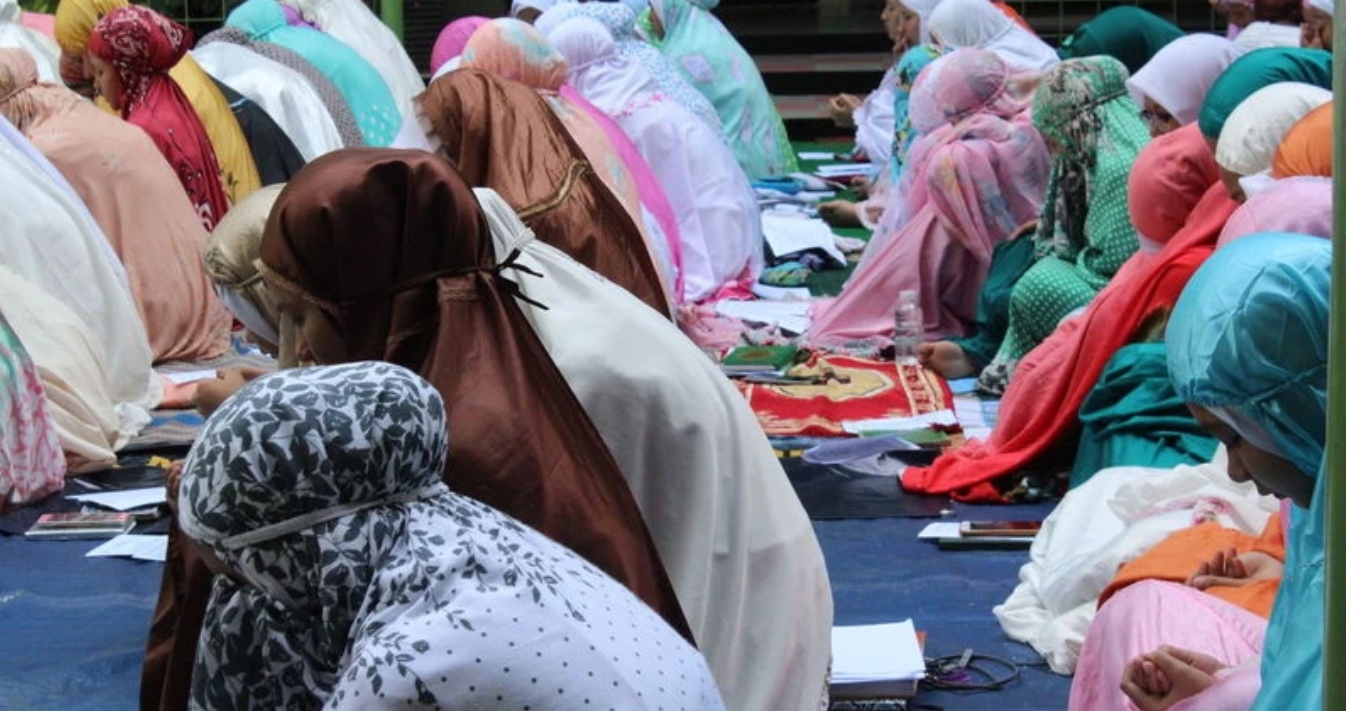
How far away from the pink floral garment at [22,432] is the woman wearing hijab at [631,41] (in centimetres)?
369

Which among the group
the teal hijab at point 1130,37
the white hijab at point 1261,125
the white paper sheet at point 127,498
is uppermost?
the white hijab at point 1261,125

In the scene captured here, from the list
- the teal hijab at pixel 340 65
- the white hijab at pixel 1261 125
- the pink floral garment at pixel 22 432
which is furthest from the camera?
the teal hijab at pixel 340 65

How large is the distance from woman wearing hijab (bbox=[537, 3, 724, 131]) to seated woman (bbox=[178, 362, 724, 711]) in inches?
265

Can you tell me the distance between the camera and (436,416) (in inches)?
78.8

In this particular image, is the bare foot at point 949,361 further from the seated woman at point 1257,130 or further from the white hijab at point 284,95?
the white hijab at point 284,95

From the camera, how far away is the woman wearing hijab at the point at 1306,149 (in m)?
4.23

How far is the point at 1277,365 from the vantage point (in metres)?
2.39

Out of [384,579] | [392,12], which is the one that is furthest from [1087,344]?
[392,12]

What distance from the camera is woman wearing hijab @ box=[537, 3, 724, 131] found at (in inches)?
345

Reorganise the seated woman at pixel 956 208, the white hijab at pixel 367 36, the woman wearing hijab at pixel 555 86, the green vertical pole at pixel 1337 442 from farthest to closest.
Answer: the white hijab at pixel 367 36
the seated woman at pixel 956 208
the woman wearing hijab at pixel 555 86
the green vertical pole at pixel 1337 442

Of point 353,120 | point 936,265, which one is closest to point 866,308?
point 936,265

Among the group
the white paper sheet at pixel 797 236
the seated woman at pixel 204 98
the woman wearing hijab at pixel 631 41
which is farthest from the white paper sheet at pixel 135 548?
the white paper sheet at pixel 797 236

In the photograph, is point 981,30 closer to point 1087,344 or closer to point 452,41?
point 452,41

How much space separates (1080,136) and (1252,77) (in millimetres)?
1100
